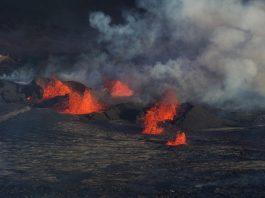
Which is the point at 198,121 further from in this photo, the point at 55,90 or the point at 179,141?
the point at 55,90

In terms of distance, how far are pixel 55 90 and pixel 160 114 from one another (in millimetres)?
12191

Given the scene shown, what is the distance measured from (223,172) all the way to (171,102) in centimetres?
1327

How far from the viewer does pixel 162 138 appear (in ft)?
80.2

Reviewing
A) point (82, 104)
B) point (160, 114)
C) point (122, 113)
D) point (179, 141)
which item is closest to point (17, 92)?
point (82, 104)

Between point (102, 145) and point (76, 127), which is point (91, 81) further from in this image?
point (102, 145)

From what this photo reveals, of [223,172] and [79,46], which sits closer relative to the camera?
[223,172]

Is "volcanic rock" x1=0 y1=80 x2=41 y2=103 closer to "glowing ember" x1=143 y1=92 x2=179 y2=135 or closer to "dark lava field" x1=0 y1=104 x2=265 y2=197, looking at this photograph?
"dark lava field" x1=0 y1=104 x2=265 y2=197

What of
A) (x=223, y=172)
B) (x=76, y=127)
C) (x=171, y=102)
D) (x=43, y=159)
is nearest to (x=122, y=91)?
(x=171, y=102)

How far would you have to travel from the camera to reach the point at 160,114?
1145 inches

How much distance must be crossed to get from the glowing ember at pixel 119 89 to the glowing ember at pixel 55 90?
3.74m

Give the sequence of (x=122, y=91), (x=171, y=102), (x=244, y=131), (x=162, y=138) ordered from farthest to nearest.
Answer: (x=122, y=91)
(x=171, y=102)
(x=244, y=131)
(x=162, y=138)

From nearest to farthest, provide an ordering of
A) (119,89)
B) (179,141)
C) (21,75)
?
(179,141) → (119,89) → (21,75)

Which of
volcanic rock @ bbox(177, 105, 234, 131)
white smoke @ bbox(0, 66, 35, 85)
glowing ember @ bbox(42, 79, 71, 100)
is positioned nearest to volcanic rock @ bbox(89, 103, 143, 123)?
volcanic rock @ bbox(177, 105, 234, 131)

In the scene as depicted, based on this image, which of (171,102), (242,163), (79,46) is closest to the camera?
(242,163)
